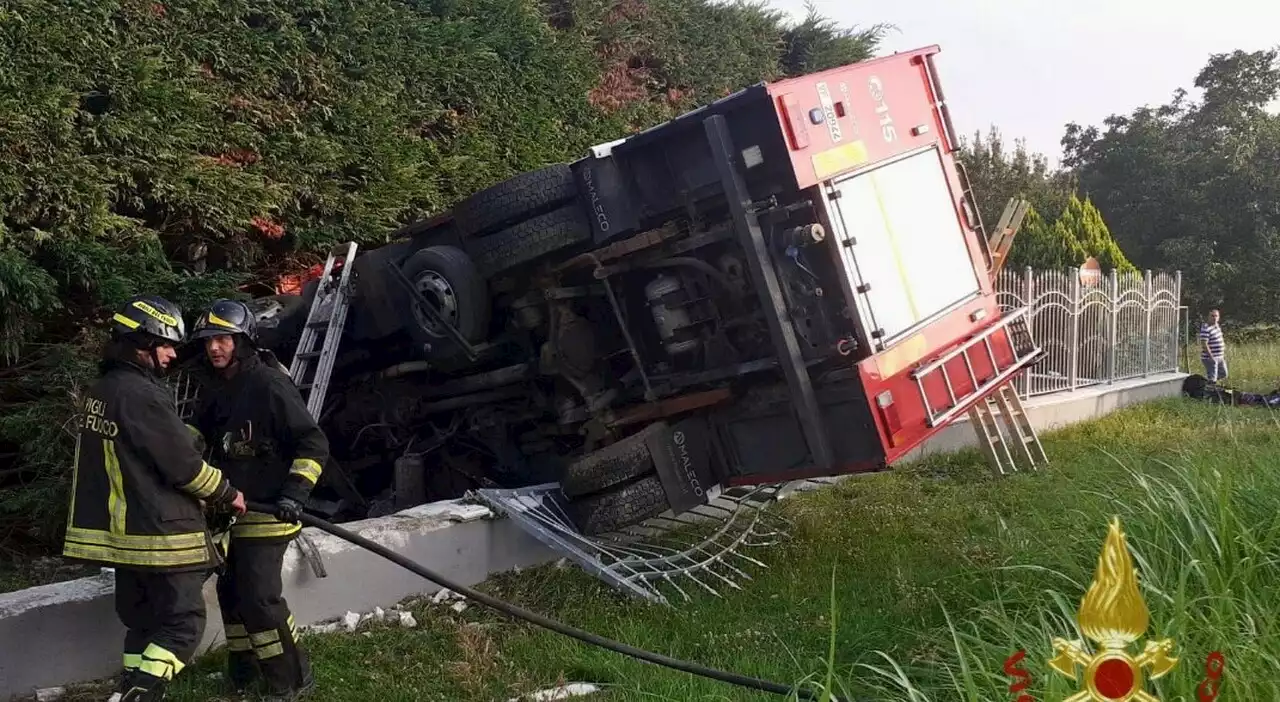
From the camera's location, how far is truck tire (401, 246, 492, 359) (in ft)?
17.0

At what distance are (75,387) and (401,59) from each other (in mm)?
3664

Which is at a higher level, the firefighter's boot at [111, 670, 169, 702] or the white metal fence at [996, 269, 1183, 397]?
the firefighter's boot at [111, 670, 169, 702]

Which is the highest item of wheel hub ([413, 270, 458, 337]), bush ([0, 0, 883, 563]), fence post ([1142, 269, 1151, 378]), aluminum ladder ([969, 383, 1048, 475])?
bush ([0, 0, 883, 563])

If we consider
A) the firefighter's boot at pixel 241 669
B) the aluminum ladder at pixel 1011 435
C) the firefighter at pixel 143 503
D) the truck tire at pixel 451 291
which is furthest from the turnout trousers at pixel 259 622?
the aluminum ladder at pixel 1011 435

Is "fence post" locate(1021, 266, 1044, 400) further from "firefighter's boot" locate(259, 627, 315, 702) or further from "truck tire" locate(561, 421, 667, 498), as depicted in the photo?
"firefighter's boot" locate(259, 627, 315, 702)

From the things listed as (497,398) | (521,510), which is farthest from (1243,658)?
(497,398)

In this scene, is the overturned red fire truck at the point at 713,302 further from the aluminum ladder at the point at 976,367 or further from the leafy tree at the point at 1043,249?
the leafy tree at the point at 1043,249

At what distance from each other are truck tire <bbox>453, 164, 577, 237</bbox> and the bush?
1892 millimetres

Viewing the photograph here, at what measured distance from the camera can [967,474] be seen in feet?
24.6

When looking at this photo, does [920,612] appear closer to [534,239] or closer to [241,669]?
[534,239]

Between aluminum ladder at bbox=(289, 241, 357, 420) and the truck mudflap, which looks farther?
aluminum ladder at bbox=(289, 241, 357, 420)

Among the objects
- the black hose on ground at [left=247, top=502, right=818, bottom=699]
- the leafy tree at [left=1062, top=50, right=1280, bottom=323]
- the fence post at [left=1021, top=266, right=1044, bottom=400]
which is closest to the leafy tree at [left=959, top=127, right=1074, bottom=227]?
the leafy tree at [left=1062, top=50, right=1280, bottom=323]

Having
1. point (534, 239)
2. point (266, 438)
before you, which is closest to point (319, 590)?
point (266, 438)

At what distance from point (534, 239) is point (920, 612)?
8.48ft
